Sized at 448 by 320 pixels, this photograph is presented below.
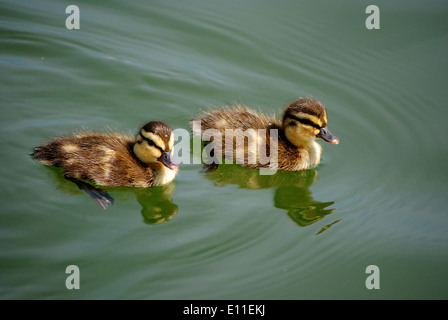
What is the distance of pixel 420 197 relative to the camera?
4.66 metres

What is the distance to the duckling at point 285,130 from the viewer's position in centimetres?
464

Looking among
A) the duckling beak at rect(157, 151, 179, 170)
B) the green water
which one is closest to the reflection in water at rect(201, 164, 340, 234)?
the green water

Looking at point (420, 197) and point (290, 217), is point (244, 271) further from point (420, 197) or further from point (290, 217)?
point (420, 197)

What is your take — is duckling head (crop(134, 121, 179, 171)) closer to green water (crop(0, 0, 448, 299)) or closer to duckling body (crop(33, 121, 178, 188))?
duckling body (crop(33, 121, 178, 188))

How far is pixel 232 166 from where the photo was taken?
4.77 meters

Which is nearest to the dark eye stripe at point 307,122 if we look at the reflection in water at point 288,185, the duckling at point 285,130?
the duckling at point 285,130

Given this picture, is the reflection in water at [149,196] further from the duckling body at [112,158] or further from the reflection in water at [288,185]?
the reflection in water at [288,185]

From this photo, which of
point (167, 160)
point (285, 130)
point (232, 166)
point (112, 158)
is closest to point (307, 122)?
point (285, 130)

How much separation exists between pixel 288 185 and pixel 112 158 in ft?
4.48

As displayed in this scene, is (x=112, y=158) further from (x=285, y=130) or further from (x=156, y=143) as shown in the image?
(x=285, y=130)

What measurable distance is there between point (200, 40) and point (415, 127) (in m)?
2.27

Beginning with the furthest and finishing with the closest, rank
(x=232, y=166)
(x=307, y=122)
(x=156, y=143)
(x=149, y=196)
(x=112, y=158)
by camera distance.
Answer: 1. (x=232, y=166)
2. (x=307, y=122)
3. (x=149, y=196)
4. (x=112, y=158)
5. (x=156, y=143)

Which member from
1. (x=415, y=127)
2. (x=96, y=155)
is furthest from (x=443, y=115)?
(x=96, y=155)

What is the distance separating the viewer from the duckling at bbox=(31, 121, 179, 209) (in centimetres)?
425
